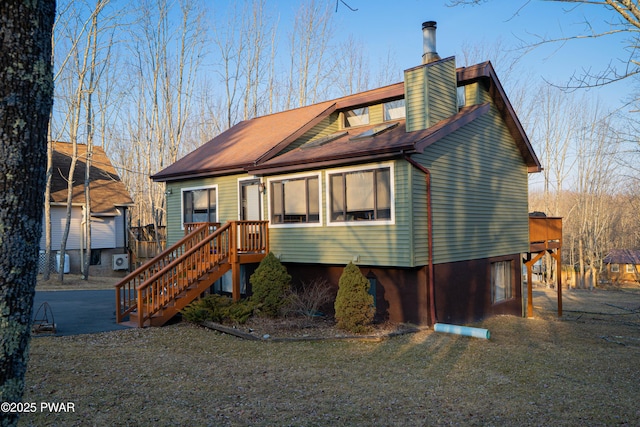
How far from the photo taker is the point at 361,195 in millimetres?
11852

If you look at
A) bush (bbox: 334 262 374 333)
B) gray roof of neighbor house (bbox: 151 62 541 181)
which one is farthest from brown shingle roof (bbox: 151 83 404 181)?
bush (bbox: 334 262 374 333)

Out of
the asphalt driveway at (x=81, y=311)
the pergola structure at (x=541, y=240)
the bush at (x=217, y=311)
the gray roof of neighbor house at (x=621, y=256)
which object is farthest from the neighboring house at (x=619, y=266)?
the asphalt driveway at (x=81, y=311)

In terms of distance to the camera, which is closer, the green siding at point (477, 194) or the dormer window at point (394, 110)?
the green siding at point (477, 194)

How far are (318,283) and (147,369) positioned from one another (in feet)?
19.4

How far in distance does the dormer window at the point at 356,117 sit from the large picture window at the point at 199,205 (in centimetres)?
470

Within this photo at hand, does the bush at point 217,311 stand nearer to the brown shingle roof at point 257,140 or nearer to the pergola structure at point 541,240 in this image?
the brown shingle roof at point 257,140

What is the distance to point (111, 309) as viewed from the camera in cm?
1352

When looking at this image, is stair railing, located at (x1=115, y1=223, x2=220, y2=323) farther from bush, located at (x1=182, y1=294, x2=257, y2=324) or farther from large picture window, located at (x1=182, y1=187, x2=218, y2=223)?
bush, located at (x1=182, y1=294, x2=257, y2=324)

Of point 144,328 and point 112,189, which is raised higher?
point 112,189

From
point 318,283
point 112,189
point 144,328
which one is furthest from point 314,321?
point 112,189

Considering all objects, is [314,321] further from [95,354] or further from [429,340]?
[95,354]

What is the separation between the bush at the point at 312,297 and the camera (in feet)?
38.4

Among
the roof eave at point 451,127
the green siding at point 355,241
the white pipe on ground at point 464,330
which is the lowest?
the white pipe on ground at point 464,330

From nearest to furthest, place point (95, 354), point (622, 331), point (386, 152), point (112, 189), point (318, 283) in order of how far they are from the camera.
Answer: point (95, 354)
point (386, 152)
point (318, 283)
point (622, 331)
point (112, 189)
